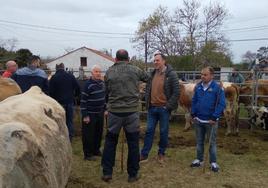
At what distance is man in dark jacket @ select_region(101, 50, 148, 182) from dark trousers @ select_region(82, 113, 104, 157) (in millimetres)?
1321

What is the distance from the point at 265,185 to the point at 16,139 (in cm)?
444

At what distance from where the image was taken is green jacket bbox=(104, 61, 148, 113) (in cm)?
652

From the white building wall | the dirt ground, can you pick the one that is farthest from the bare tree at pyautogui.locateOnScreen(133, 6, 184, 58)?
the dirt ground

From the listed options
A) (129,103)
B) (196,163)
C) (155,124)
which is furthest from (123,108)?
(196,163)

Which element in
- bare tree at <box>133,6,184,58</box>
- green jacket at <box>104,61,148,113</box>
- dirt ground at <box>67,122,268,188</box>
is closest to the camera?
green jacket at <box>104,61,148,113</box>

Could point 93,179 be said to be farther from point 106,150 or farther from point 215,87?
point 215,87

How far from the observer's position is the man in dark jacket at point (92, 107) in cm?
782

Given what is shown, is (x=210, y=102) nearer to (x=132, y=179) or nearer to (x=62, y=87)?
(x=132, y=179)

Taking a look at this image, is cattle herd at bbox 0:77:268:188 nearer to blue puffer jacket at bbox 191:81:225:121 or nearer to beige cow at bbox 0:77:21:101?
beige cow at bbox 0:77:21:101

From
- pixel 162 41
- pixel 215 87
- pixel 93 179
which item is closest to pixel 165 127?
pixel 215 87

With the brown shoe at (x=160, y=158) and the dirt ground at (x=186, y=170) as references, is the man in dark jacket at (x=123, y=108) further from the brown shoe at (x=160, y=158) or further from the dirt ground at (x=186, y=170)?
the brown shoe at (x=160, y=158)

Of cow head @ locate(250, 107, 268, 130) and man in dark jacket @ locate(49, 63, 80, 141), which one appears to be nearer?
man in dark jacket @ locate(49, 63, 80, 141)

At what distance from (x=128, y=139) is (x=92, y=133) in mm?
1527

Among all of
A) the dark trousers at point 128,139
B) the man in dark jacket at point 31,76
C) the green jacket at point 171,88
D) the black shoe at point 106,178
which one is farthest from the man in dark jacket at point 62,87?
the black shoe at point 106,178
